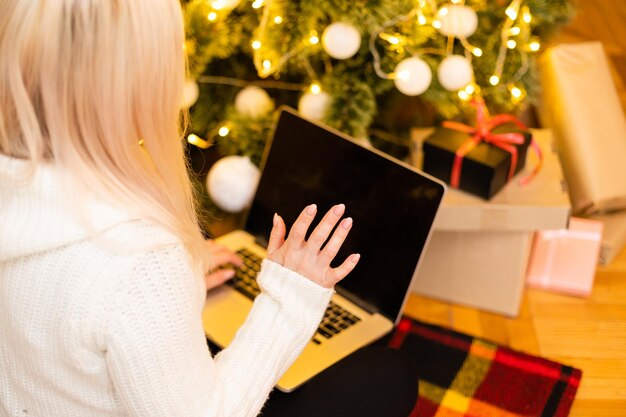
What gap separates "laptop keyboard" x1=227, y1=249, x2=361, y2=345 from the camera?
1266 millimetres

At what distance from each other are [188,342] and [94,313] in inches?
4.2

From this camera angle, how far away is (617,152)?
172 cm

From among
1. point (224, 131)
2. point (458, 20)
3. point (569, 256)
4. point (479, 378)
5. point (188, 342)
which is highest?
point (458, 20)

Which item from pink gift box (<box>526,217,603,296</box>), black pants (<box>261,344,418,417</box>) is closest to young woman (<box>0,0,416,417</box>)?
black pants (<box>261,344,418,417</box>)

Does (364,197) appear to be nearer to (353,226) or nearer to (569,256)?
(353,226)

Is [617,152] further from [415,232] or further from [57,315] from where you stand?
[57,315]

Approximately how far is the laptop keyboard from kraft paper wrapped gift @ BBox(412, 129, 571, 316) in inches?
11.5

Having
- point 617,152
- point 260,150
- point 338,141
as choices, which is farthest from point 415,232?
point 617,152

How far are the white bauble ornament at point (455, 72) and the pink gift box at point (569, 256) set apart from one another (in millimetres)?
405

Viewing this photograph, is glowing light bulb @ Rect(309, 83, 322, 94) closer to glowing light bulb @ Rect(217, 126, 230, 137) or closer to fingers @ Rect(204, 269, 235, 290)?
glowing light bulb @ Rect(217, 126, 230, 137)

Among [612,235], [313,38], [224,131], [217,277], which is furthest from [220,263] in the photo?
[612,235]

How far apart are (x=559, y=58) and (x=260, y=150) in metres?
0.74

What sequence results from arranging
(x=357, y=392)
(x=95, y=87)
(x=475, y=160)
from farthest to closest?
(x=475, y=160), (x=357, y=392), (x=95, y=87)

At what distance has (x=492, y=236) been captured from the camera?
1.50 meters
